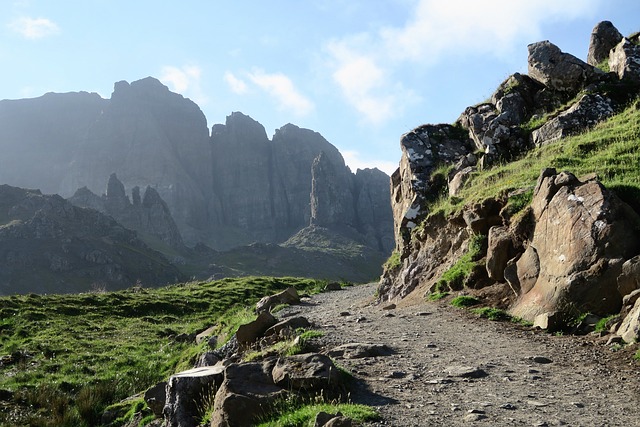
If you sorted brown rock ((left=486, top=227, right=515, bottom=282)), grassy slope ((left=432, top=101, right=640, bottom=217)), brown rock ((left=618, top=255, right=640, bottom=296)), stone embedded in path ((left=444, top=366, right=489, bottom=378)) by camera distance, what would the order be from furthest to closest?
brown rock ((left=486, top=227, right=515, bottom=282)) → grassy slope ((left=432, top=101, right=640, bottom=217)) → brown rock ((left=618, top=255, right=640, bottom=296)) → stone embedded in path ((left=444, top=366, right=489, bottom=378))

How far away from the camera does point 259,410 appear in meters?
10.2

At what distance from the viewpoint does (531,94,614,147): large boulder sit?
87.3ft

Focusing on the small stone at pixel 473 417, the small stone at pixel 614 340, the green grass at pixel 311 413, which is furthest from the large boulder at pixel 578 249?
the green grass at pixel 311 413

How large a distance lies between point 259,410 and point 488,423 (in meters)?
4.35

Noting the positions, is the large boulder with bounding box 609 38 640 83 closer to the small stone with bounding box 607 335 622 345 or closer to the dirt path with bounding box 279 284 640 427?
the dirt path with bounding box 279 284 640 427

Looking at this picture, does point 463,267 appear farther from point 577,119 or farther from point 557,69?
point 557,69

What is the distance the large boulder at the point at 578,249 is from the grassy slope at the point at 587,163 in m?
1.50

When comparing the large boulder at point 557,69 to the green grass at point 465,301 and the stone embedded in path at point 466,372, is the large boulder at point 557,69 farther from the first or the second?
the stone embedded in path at point 466,372

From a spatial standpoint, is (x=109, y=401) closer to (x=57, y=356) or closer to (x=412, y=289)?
(x=57, y=356)

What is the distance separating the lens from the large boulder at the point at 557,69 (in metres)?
30.2

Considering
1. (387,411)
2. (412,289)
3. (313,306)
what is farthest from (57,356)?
(387,411)

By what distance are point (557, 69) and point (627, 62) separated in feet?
12.0

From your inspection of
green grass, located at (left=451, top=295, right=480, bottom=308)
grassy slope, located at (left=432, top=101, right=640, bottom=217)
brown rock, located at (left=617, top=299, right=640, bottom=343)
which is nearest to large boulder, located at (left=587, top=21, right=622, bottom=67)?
grassy slope, located at (left=432, top=101, right=640, bottom=217)

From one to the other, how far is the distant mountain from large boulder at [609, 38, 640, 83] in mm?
139716
